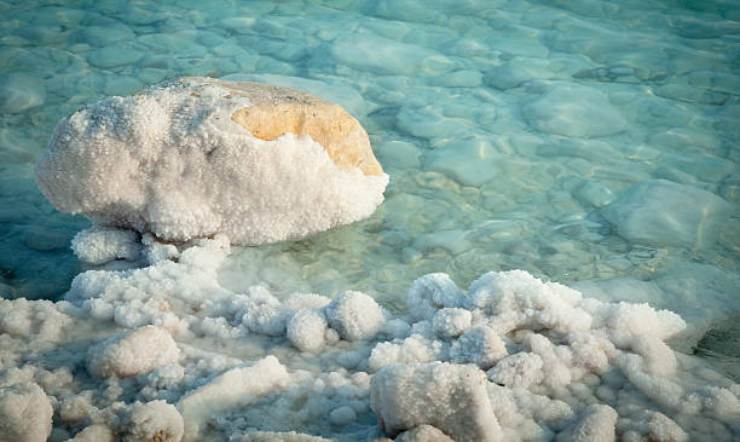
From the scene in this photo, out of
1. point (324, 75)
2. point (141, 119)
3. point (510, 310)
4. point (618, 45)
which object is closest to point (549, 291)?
point (510, 310)

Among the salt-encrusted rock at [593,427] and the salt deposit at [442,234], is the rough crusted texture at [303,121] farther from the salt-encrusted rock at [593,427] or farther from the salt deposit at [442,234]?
the salt-encrusted rock at [593,427]

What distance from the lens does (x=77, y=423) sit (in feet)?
5.71

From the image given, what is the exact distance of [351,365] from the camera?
2164 mm

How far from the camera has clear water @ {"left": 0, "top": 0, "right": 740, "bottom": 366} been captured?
112 inches

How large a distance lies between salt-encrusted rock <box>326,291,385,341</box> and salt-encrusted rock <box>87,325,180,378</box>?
1.73 feet

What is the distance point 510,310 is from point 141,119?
155 cm

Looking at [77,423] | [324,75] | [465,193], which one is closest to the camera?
[77,423]

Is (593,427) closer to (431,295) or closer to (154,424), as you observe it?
(431,295)

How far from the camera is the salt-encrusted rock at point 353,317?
2.29 m

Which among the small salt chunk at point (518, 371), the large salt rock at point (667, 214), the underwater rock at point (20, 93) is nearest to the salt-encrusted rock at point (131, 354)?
the small salt chunk at point (518, 371)

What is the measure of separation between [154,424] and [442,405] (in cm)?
67

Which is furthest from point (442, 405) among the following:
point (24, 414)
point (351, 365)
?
point (24, 414)

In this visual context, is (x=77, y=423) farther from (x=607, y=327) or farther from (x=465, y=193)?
(x=465, y=193)

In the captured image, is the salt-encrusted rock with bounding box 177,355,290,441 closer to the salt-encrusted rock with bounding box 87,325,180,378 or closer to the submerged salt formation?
the submerged salt formation
